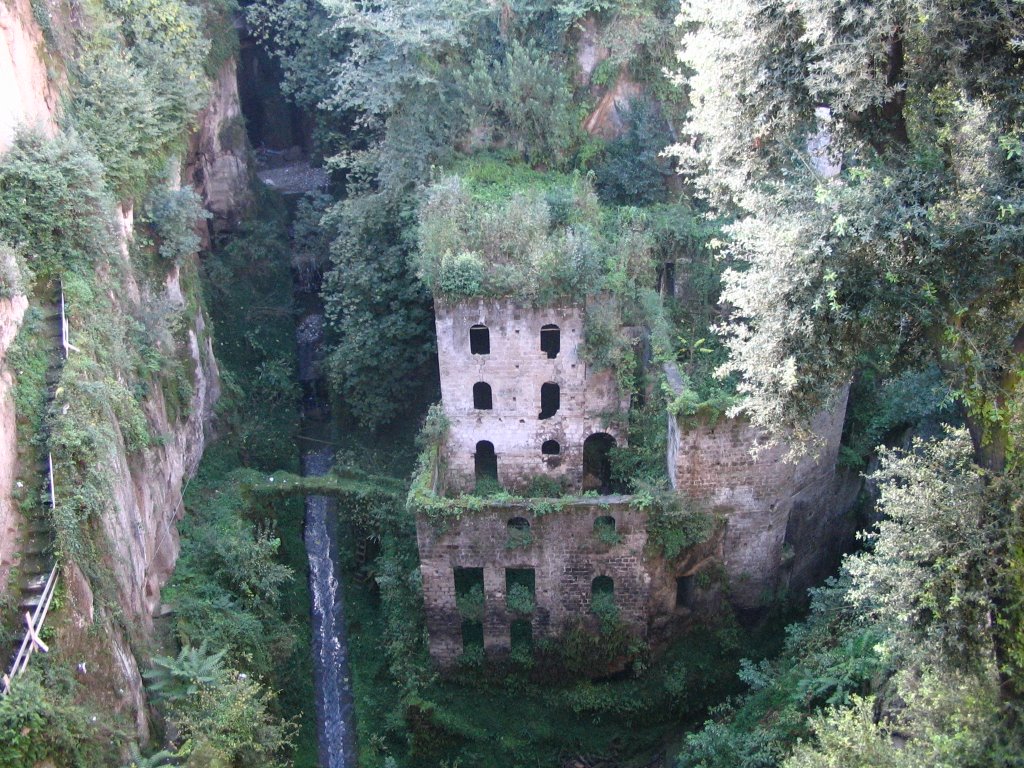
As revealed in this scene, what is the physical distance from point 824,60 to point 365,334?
14.4m

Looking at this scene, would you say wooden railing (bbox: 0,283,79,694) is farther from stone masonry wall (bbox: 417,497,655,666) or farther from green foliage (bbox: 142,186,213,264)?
green foliage (bbox: 142,186,213,264)

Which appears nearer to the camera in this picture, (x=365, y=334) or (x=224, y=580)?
(x=224, y=580)

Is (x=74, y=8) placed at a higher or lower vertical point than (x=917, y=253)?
higher

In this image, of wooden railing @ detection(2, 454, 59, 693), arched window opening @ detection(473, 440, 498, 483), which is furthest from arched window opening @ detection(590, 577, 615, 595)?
wooden railing @ detection(2, 454, 59, 693)

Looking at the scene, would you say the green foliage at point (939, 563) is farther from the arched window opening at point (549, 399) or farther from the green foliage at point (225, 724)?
the arched window opening at point (549, 399)

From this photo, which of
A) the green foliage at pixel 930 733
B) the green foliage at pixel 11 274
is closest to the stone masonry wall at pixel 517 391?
the green foliage at pixel 11 274

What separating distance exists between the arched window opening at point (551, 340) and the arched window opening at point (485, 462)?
9.02ft

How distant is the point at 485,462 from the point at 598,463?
2.61 m

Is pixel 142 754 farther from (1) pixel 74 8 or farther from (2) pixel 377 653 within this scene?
(1) pixel 74 8

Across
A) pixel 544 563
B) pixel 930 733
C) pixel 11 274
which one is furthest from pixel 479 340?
pixel 930 733

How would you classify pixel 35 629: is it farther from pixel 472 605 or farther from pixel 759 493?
pixel 759 493

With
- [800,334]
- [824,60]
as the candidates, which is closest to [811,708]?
[800,334]

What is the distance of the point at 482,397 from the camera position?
19672 mm

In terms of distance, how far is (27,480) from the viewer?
12570 mm
